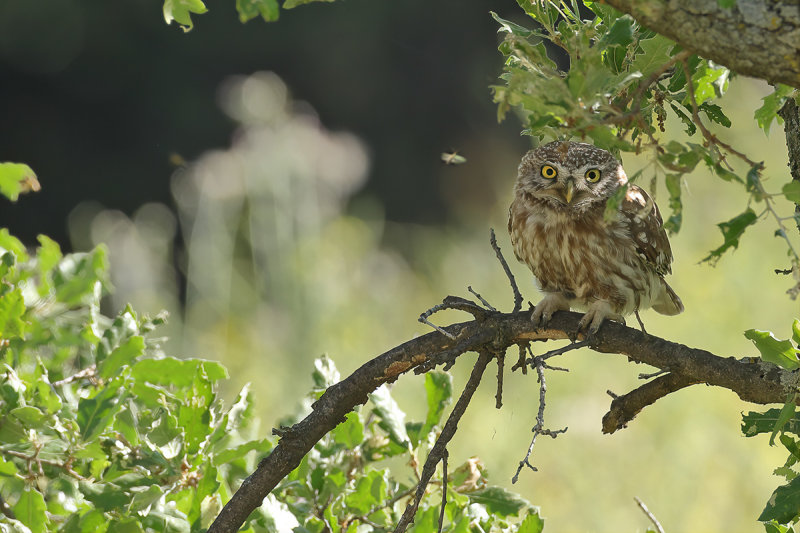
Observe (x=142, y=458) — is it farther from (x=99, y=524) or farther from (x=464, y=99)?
(x=464, y=99)

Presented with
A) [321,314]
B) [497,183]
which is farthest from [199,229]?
[497,183]

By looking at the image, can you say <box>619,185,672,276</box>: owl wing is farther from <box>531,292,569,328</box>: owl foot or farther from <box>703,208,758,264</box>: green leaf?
<box>703,208,758,264</box>: green leaf

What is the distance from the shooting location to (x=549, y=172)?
2.71 meters

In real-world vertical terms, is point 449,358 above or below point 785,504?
above

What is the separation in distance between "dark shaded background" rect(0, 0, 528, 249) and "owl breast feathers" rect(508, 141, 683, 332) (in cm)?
601

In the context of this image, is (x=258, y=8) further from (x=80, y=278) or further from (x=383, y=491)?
(x=80, y=278)

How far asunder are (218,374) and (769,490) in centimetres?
332

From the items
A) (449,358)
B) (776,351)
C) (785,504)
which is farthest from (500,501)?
(776,351)

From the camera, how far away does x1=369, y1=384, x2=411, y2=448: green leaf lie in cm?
210

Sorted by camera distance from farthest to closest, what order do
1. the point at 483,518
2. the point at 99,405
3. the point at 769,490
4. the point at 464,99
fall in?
the point at 464,99 → the point at 769,490 → the point at 483,518 → the point at 99,405

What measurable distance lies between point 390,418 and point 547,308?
0.52m

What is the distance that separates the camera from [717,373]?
177 cm

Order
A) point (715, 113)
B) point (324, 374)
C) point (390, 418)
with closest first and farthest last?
point (715, 113), point (390, 418), point (324, 374)

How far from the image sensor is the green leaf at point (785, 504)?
168 centimetres
